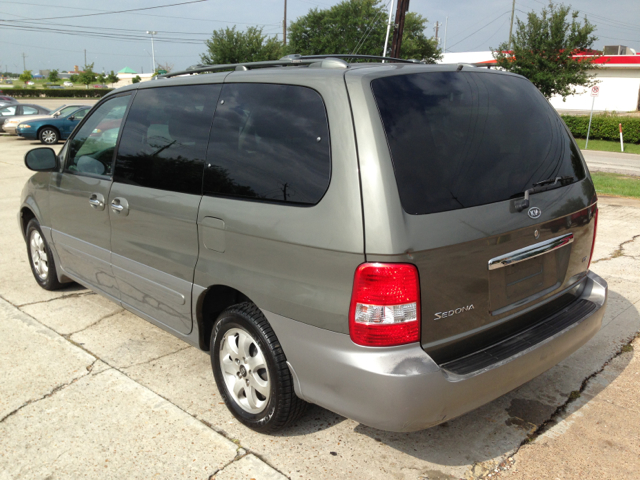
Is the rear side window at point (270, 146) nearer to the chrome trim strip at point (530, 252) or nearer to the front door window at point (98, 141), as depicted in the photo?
the chrome trim strip at point (530, 252)

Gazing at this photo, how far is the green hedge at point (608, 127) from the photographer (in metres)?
28.8

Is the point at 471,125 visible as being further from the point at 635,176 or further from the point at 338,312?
the point at 635,176

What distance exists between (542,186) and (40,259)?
4454 millimetres

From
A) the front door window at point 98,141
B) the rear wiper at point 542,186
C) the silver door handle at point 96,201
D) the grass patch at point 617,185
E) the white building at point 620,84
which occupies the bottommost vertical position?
the grass patch at point 617,185

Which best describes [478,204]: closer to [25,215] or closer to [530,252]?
[530,252]

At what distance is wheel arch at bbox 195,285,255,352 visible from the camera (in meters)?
3.10

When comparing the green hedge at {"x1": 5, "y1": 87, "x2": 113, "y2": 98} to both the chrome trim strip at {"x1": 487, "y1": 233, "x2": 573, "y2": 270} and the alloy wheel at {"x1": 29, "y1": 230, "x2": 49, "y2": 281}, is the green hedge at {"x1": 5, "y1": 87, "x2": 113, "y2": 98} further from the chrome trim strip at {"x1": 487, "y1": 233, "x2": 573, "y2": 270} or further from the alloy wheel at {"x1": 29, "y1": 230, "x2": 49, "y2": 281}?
the chrome trim strip at {"x1": 487, "y1": 233, "x2": 573, "y2": 270}

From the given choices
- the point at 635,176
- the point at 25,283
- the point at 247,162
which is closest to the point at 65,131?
the point at 25,283

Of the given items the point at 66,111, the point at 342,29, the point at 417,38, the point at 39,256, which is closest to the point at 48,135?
the point at 66,111

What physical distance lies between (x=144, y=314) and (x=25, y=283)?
2.47m

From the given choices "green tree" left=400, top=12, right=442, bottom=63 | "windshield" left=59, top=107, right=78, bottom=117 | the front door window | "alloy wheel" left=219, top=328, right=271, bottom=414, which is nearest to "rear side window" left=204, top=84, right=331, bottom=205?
"alloy wheel" left=219, top=328, right=271, bottom=414

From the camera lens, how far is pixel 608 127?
98.4ft

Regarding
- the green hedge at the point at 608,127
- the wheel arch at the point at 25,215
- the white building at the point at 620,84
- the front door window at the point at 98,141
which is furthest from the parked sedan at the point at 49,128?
the white building at the point at 620,84

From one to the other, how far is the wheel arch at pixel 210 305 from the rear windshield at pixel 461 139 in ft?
4.15
